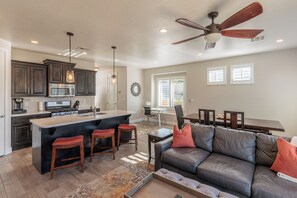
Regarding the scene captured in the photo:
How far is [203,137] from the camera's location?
9.26ft

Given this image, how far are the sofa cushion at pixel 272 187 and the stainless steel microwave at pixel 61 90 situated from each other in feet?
18.0

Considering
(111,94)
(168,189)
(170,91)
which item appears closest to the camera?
(168,189)

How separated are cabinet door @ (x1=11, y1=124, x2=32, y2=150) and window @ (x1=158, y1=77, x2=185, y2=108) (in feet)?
Result: 18.2

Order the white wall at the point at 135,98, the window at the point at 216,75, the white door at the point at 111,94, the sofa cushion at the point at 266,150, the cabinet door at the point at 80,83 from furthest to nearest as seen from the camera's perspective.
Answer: the white door at the point at 111,94, the white wall at the point at 135,98, the window at the point at 216,75, the cabinet door at the point at 80,83, the sofa cushion at the point at 266,150


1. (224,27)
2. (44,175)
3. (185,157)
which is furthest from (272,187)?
(44,175)

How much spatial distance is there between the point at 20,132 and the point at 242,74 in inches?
282

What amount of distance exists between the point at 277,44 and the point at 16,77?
727 centimetres

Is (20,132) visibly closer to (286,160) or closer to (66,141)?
(66,141)

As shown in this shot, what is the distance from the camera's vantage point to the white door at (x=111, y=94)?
7750 millimetres

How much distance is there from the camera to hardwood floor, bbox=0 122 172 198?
2314 mm

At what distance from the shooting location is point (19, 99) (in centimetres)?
426

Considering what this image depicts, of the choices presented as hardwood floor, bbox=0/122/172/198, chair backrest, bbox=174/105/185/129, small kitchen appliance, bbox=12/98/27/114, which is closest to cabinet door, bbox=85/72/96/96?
small kitchen appliance, bbox=12/98/27/114

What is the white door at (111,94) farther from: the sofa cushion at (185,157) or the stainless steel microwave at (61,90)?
the sofa cushion at (185,157)

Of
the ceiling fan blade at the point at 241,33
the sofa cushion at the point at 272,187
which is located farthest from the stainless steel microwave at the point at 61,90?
the sofa cushion at the point at 272,187
